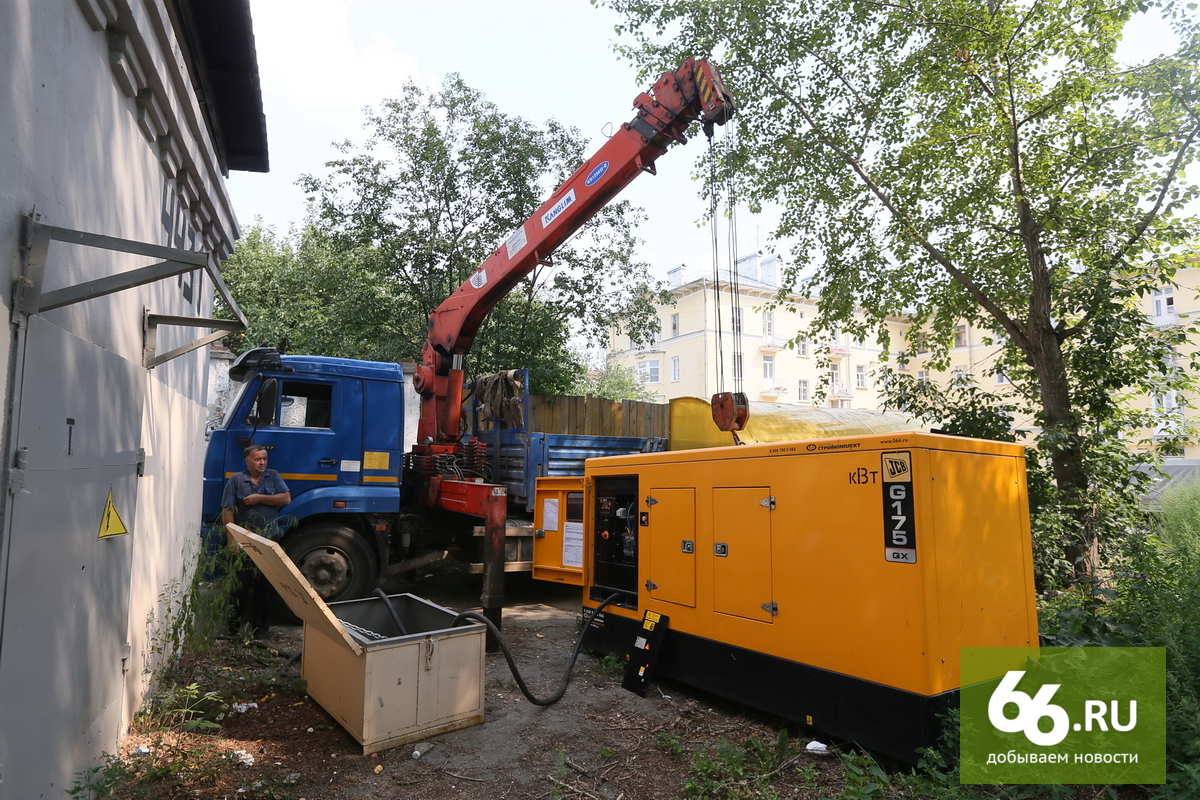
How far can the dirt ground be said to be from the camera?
375 centimetres

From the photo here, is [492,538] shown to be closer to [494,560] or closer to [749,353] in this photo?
[494,560]

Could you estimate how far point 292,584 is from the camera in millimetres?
4164

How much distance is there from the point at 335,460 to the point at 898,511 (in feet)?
19.4

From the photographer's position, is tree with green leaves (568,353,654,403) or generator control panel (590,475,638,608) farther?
tree with green leaves (568,353,654,403)

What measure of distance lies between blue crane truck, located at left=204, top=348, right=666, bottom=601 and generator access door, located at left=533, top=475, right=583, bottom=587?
0.74ft

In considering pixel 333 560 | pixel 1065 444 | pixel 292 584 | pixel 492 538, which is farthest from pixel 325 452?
pixel 1065 444

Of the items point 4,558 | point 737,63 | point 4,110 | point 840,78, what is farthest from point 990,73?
point 4,558

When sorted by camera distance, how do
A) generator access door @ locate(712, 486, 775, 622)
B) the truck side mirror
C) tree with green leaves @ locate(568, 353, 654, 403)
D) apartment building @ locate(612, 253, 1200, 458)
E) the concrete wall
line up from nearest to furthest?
1. the concrete wall
2. generator access door @ locate(712, 486, 775, 622)
3. the truck side mirror
4. tree with green leaves @ locate(568, 353, 654, 403)
5. apartment building @ locate(612, 253, 1200, 458)

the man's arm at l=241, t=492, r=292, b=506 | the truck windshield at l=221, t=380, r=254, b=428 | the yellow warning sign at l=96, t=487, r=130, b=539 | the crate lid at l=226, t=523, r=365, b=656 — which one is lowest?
the crate lid at l=226, t=523, r=365, b=656

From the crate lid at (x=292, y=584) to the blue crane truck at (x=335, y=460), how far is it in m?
2.29

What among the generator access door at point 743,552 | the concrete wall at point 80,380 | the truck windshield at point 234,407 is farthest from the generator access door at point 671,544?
the truck windshield at point 234,407

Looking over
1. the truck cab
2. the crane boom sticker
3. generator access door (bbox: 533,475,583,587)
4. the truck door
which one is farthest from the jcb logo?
the truck door

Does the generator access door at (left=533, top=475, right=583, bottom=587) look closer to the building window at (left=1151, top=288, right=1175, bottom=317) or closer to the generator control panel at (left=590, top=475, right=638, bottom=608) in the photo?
the generator control panel at (left=590, top=475, right=638, bottom=608)

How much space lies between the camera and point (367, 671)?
4113mm
